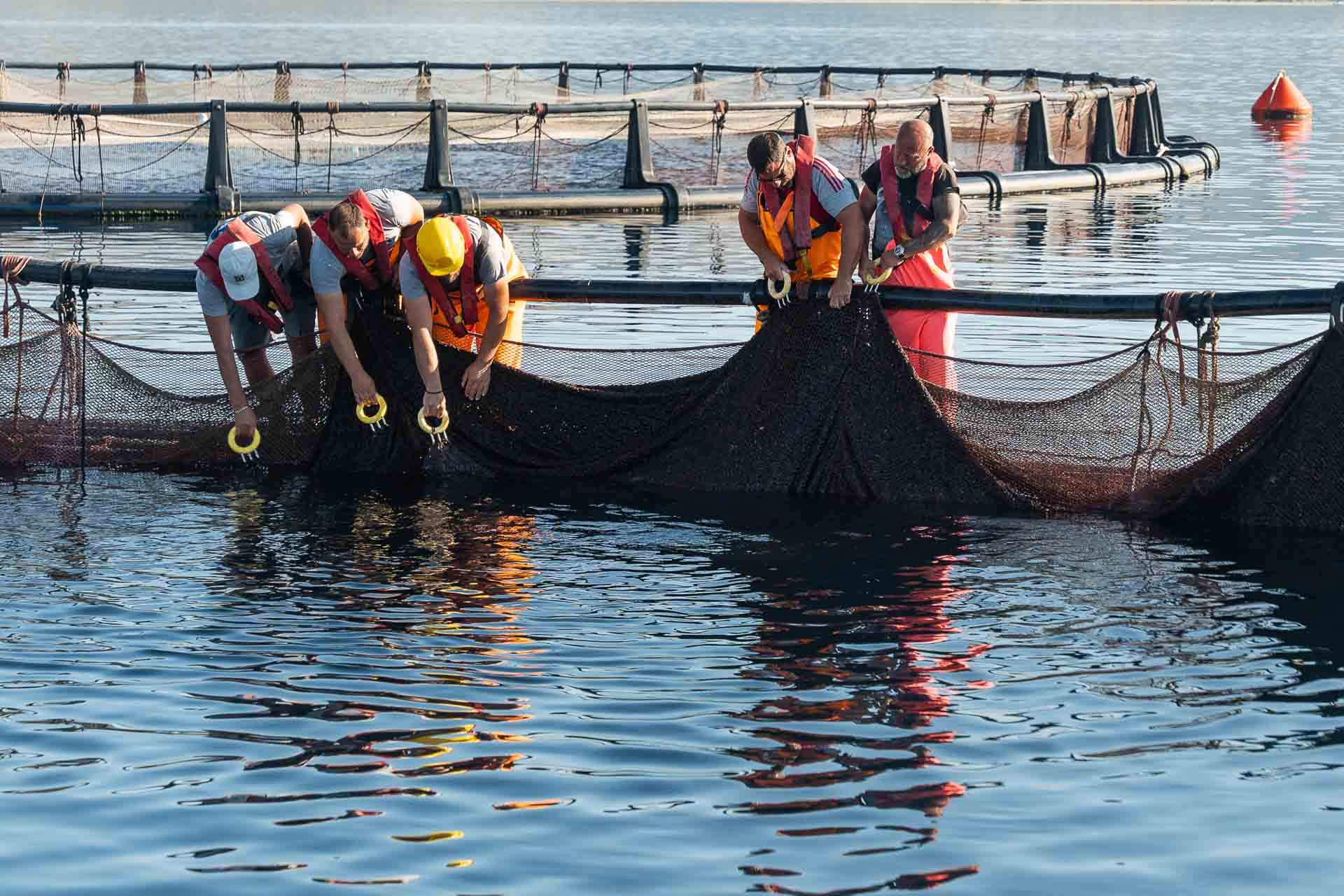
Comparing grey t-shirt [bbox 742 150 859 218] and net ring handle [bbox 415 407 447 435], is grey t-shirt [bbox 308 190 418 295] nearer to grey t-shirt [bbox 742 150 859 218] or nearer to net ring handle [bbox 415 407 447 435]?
net ring handle [bbox 415 407 447 435]

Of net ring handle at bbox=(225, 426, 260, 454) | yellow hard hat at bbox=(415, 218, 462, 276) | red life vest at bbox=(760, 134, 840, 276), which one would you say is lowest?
net ring handle at bbox=(225, 426, 260, 454)

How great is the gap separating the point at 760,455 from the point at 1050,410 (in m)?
1.42

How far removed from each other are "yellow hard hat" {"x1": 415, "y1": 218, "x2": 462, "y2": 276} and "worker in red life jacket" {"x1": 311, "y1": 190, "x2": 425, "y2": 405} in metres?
0.32

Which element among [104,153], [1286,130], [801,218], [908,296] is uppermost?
[1286,130]

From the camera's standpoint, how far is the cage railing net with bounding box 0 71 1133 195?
22.7 metres

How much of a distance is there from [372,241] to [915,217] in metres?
2.65

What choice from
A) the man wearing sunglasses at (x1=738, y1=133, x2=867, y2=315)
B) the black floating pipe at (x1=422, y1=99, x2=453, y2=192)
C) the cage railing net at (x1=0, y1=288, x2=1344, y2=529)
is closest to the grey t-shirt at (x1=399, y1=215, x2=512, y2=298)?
the cage railing net at (x1=0, y1=288, x2=1344, y2=529)

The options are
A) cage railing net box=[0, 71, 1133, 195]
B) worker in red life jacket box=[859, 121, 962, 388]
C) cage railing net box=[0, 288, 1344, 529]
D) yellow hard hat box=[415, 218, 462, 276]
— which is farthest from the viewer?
cage railing net box=[0, 71, 1133, 195]

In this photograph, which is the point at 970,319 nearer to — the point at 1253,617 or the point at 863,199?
the point at 863,199

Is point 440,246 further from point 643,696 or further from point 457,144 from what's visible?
point 457,144

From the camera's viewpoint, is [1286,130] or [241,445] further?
[1286,130]

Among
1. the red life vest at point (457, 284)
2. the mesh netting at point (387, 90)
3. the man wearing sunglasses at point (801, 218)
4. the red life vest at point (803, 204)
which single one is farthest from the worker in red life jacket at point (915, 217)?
the mesh netting at point (387, 90)

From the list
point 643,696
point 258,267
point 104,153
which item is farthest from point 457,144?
point 643,696

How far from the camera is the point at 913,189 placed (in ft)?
30.5
